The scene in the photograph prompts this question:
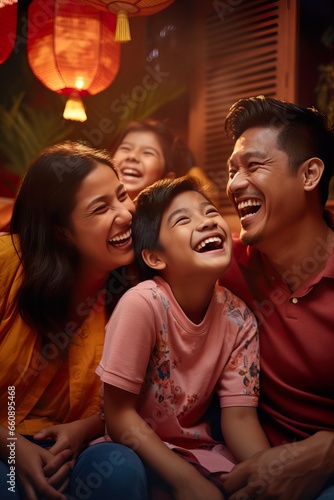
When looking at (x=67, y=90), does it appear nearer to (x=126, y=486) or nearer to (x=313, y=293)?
(x=313, y=293)

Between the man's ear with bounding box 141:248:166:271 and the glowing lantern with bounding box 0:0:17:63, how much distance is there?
68 centimetres

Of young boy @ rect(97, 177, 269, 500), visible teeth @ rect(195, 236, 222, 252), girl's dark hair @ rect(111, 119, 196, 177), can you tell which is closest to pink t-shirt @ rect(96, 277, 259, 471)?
young boy @ rect(97, 177, 269, 500)

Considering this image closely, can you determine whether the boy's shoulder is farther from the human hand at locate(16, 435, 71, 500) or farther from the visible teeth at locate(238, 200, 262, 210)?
the human hand at locate(16, 435, 71, 500)

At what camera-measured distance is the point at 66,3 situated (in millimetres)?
1525

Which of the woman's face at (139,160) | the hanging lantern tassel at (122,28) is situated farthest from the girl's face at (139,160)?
the hanging lantern tassel at (122,28)

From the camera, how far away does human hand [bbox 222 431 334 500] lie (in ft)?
3.41

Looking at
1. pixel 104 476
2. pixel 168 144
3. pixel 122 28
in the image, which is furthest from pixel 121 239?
pixel 168 144

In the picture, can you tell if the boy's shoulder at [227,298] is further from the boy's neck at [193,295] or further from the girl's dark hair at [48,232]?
the girl's dark hair at [48,232]

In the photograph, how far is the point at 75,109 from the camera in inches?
61.2

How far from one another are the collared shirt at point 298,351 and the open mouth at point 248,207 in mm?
165

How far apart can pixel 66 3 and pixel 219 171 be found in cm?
68

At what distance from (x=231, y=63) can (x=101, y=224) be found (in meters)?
0.79

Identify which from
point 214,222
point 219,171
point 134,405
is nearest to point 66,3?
point 219,171

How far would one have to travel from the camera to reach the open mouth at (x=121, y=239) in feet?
4.05
